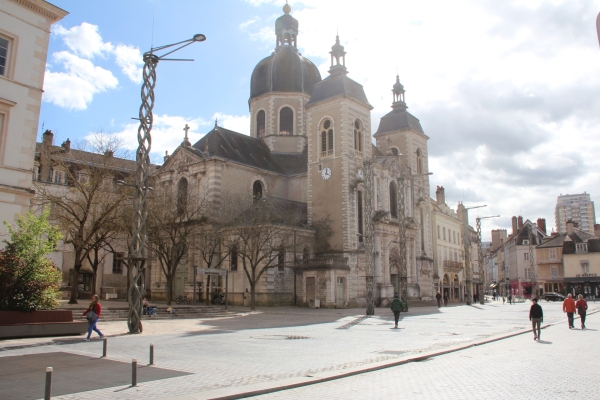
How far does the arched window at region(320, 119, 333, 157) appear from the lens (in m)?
41.3

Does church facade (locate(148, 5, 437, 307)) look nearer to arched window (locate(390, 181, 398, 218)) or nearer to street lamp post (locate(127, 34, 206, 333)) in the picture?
arched window (locate(390, 181, 398, 218))

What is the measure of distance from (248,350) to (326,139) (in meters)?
30.1

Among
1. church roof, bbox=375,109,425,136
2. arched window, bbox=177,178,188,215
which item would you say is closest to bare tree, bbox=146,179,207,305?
arched window, bbox=177,178,188,215

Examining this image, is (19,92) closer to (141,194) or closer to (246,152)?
(141,194)

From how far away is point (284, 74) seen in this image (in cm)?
4875

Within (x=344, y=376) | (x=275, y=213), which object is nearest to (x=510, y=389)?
(x=344, y=376)

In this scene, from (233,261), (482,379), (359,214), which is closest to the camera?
(482,379)

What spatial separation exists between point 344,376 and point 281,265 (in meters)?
26.3

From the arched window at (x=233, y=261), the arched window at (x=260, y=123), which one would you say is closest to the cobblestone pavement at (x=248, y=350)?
the arched window at (x=233, y=261)

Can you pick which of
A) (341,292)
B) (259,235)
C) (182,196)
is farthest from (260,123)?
(341,292)

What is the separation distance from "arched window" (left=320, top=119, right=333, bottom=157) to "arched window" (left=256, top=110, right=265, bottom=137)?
900 centimetres

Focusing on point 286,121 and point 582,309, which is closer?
point 582,309

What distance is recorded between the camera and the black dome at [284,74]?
48.5m

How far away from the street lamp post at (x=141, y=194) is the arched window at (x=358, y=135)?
2575 cm
